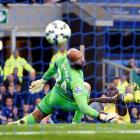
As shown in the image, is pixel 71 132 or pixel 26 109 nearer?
pixel 71 132

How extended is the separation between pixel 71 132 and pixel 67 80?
2107 millimetres

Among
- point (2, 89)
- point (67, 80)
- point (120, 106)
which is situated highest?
point (67, 80)

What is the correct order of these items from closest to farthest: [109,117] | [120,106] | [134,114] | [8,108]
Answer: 1. [109,117]
2. [120,106]
3. [134,114]
4. [8,108]

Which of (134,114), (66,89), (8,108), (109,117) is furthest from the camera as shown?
(8,108)

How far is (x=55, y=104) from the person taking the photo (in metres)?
9.02

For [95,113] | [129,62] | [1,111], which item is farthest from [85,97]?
[129,62]

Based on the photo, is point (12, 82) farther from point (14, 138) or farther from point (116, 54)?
point (14, 138)

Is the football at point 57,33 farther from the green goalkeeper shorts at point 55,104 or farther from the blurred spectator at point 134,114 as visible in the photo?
the green goalkeeper shorts at point 55,104

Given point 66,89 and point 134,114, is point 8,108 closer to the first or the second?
point 134,114

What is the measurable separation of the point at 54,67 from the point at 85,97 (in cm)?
82

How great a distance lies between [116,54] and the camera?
1716cm

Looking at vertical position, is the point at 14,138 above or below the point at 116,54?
above

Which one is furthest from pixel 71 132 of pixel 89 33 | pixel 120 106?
pixel 89 33

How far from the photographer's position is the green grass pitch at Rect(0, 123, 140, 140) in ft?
21.2
